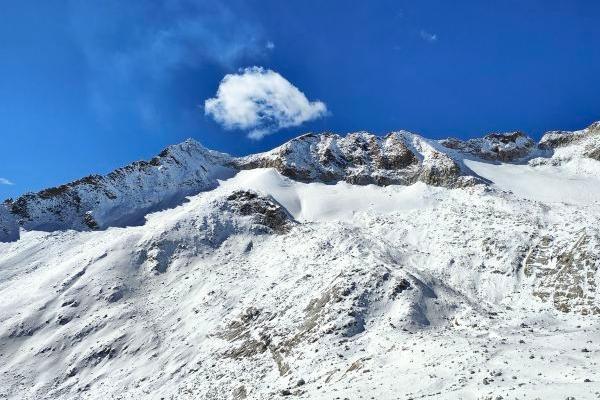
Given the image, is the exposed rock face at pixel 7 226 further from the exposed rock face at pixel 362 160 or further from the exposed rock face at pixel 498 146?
the exposed rock face at pixel 498 146

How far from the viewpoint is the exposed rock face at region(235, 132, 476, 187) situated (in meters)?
74.7

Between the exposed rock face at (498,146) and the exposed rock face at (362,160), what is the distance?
30.4ft

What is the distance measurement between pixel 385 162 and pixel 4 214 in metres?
56.4

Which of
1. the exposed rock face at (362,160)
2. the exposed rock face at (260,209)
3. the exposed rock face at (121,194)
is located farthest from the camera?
the exposed rock face at (362,160)

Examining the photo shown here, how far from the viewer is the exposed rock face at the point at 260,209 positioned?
62.9 meters

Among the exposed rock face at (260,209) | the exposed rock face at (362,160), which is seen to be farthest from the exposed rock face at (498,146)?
the exposed rock face at (260,209)

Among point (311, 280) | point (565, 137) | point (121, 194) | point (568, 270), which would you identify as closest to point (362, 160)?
point (565, 137)

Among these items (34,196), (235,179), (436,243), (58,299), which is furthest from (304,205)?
(34,196)

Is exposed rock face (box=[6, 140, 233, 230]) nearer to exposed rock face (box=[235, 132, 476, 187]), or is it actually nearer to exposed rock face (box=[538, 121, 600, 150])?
exposed rock face (box=[235, 132, 476, 187])

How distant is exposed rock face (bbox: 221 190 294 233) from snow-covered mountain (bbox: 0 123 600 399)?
27cm

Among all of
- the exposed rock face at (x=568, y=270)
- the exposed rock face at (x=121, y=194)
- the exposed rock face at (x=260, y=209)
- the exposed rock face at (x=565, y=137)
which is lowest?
the exposed rock face at (x=568, y=270)

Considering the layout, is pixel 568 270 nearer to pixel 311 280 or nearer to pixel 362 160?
pixel 311 280

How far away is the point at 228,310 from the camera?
4412 centimetres

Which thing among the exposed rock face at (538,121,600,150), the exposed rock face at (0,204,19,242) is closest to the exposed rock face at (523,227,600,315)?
the exposed rock face at (538,121,600,150)
